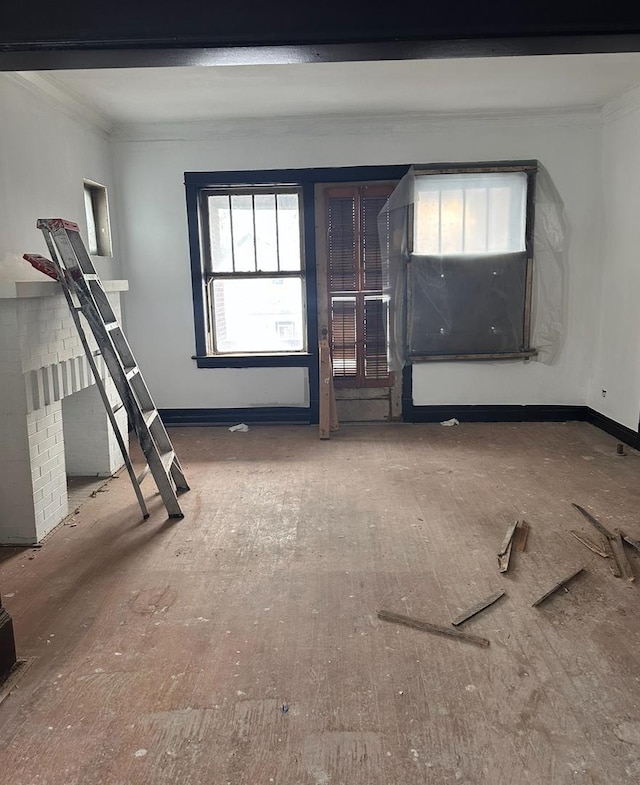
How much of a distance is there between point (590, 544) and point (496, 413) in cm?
270

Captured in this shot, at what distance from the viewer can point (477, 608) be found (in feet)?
8.77

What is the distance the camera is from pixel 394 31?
1723 mm

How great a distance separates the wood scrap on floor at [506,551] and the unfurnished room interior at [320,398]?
0.07 m

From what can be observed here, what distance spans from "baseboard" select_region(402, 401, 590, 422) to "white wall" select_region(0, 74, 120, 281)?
3401mm

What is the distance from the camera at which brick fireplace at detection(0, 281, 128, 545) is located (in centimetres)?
326

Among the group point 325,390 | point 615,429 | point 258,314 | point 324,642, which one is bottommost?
point 324,642

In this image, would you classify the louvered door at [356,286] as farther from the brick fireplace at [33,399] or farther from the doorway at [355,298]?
the brick fireplace at [33,399]

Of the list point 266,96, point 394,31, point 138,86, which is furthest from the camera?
point 266,96

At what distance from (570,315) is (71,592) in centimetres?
477

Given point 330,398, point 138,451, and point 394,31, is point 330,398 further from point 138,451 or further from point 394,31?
point 394,31

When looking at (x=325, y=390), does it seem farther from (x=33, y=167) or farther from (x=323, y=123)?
(x=33, y=167)

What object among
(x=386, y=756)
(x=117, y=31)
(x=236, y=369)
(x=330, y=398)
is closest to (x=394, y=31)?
(x=117, y=31)

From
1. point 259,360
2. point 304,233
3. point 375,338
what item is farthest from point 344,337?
point 304,233

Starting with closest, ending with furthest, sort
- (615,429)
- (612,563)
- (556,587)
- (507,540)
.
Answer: (556,587), (612,563), (507,540), (615,429)
